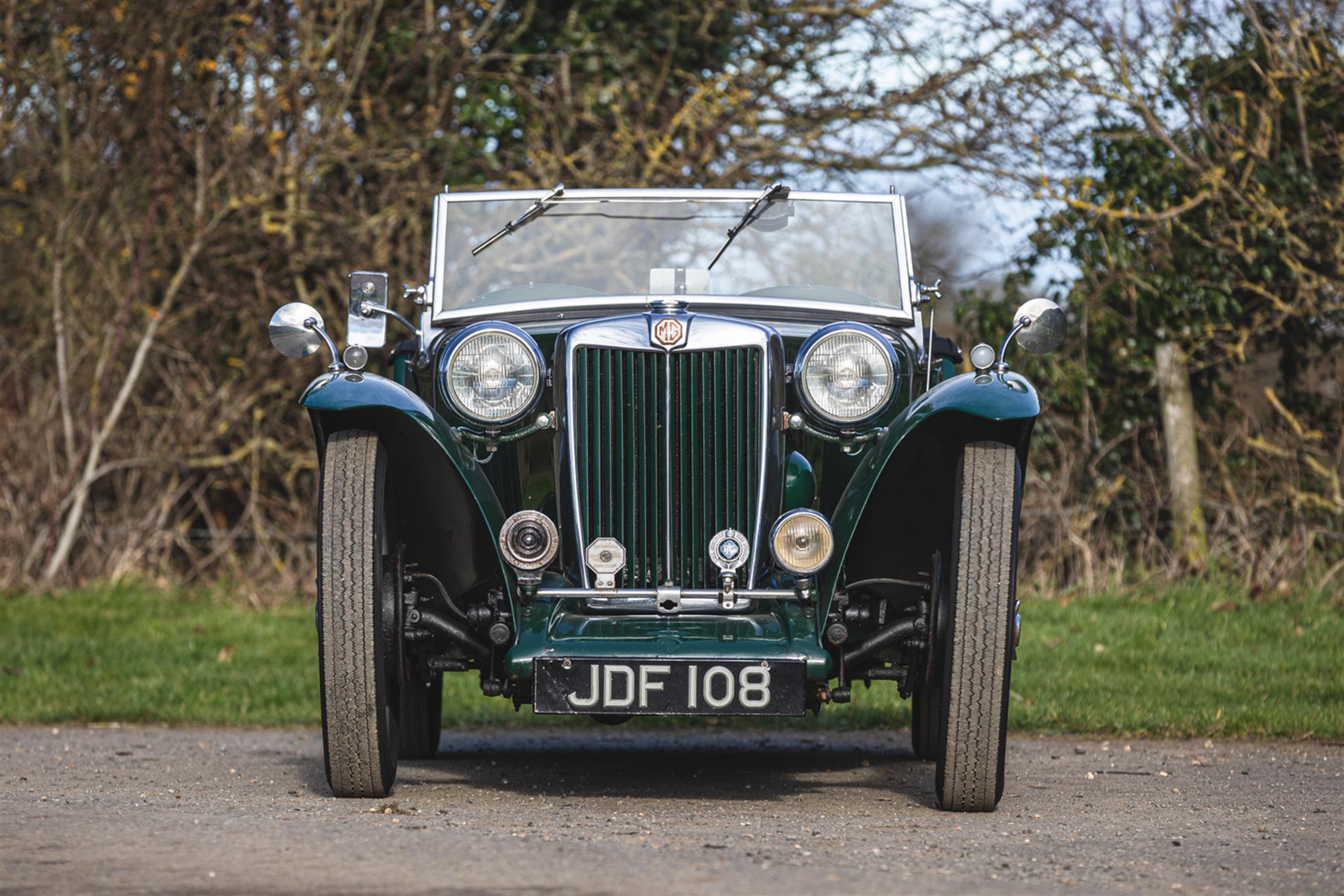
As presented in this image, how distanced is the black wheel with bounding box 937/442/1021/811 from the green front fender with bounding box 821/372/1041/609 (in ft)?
0.33

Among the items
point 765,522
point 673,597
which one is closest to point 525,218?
point 765,522

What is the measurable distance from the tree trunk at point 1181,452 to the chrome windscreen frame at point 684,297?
162 inches

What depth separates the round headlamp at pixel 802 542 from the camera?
173 inches

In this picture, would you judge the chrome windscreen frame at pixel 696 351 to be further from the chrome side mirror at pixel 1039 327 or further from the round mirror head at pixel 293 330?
the round mirror head at pixel 293 330

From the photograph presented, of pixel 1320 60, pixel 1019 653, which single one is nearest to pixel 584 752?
pixel 1019 653

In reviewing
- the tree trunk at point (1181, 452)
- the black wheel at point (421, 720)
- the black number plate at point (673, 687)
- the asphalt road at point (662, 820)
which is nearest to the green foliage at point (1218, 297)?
the tree trunk at point (1181, 452)

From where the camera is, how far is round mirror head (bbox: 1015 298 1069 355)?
4.70m

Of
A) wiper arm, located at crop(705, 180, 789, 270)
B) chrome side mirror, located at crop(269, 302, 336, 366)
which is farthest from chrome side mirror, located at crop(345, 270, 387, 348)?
wiper arm, located at crop(705, 180, 789, 270)

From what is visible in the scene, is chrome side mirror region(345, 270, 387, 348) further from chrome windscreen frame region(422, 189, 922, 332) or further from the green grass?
the green grass

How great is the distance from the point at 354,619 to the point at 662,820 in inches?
39.6

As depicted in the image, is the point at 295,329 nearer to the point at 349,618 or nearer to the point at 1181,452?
the point at 349,618

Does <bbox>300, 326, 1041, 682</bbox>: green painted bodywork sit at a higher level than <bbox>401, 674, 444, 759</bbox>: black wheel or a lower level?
higher

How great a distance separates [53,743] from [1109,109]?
23.7 ft

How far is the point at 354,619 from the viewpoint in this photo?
4.28m
